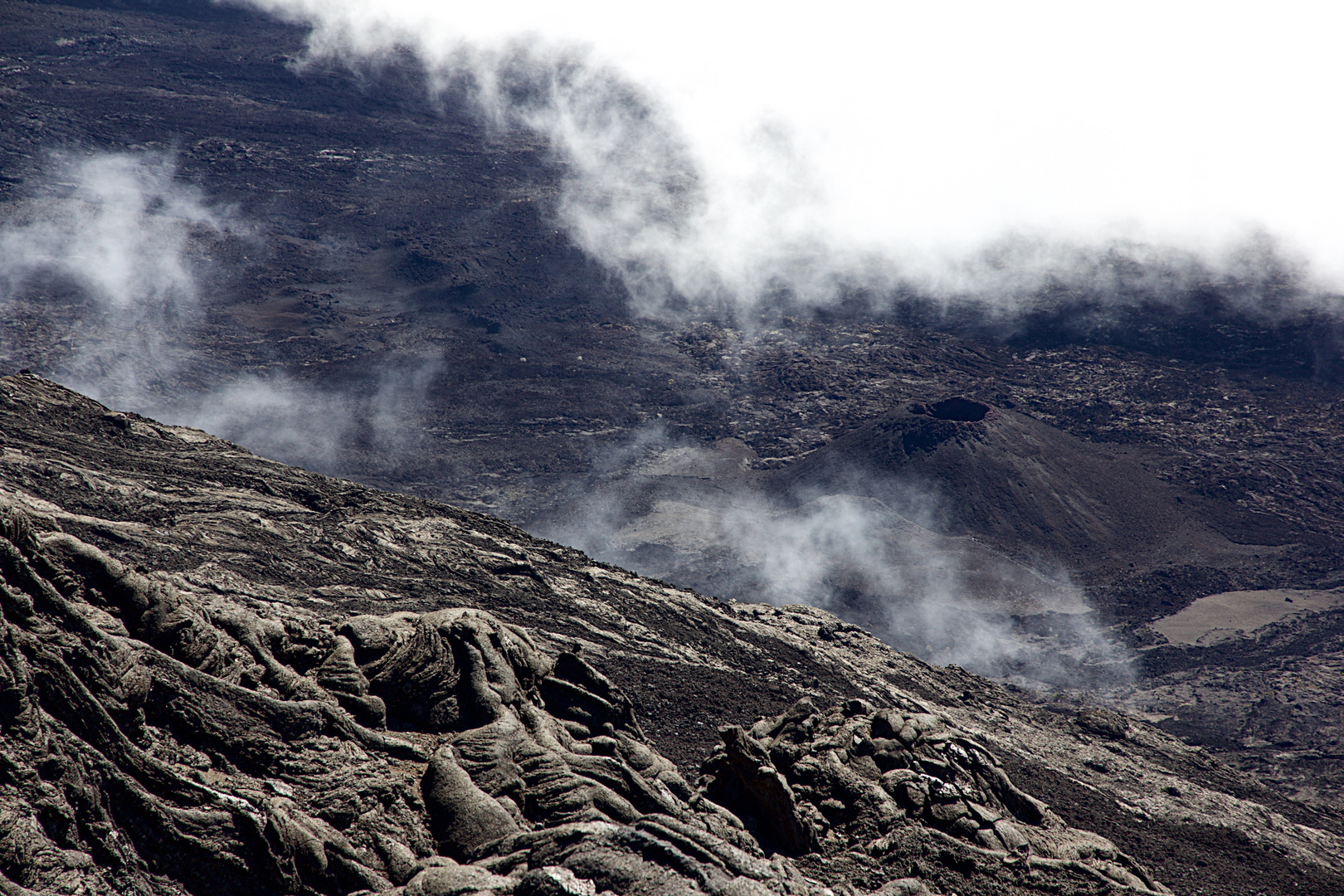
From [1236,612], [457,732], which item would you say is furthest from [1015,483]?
[457,732]

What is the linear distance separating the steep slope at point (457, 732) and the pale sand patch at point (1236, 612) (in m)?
16.5

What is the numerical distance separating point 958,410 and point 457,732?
56.2 meters

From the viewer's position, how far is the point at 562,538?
2079 inches

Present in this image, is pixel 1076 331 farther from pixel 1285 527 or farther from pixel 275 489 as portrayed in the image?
pixel 275 489

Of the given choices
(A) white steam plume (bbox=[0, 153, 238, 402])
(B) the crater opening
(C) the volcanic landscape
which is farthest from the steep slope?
(A) white steam plume (bbox=[0, 153, 238, 402])

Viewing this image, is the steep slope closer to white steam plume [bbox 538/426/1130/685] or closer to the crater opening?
white steam plume [bbox 538/426/1130/685]

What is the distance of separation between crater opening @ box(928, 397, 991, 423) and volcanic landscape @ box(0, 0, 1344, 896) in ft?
1.04

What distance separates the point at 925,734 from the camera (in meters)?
22.3

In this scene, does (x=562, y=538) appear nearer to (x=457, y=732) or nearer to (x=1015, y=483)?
(x=1015, y=483)

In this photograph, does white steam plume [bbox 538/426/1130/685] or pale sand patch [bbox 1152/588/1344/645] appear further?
pale sand patch [bbox 1152/588/1344/645]

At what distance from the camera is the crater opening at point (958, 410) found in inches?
2601

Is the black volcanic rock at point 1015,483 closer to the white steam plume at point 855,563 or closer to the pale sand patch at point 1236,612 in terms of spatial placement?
the white steam plume at point 855,563

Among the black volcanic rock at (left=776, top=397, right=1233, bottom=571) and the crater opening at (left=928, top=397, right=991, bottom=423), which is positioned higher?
the crater opening at (left=928, top=397, right=991, bottom=423)

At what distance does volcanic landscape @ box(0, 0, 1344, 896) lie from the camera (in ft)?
48.7
